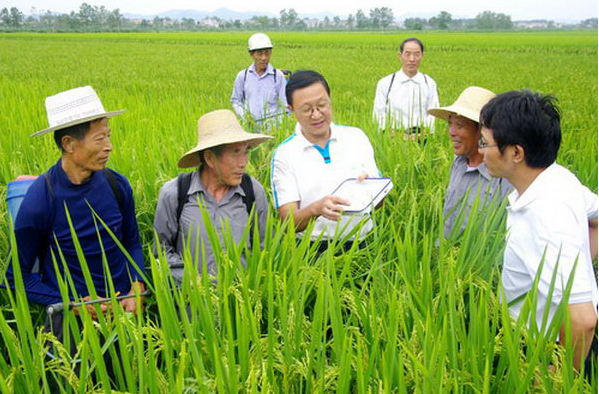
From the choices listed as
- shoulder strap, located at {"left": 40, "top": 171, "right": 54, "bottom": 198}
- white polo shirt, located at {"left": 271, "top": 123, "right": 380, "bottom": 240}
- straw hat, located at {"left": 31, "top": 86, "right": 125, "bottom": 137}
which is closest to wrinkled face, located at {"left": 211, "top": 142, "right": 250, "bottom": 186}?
white polo shirt, located at {"left": 271, "top": 123, "right": 380, "bottom": 240}

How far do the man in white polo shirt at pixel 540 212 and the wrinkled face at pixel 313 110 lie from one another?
0.83 m

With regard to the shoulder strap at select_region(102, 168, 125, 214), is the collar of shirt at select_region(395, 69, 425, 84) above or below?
above

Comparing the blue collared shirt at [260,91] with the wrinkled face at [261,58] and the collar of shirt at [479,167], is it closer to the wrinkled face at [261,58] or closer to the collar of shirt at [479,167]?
the wrinkled face at [261,58]

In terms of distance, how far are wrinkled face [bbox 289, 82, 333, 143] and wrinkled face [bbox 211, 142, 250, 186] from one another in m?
0.37

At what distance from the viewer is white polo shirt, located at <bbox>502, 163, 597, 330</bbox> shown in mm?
1484

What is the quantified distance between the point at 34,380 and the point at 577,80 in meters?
15.6

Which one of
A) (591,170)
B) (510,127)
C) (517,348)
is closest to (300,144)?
(510,127)

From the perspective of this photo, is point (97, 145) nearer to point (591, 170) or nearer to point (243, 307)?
point (243, 307)

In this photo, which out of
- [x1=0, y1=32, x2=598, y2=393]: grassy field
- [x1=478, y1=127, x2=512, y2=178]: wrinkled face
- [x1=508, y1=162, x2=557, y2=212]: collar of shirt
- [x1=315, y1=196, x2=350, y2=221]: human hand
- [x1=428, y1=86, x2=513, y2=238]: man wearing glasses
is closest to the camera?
[x1=0, y1=32, x2=598, y2=393]: grassy field

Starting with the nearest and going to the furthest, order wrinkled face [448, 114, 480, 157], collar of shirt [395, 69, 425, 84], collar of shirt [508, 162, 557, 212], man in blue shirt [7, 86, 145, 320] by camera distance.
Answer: collar of shirt [508, 162, 557, 212] → man in blue shirt [7, 86, 145, 320] → wrinkled face [448, 114, 480, 157] → collar of shirt [395, 69, 425, 84]

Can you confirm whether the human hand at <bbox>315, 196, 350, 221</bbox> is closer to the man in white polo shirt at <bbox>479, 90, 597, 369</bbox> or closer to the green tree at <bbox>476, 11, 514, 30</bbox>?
the man in white polo shirt at <bbox>479, 90, 597, 369</bbox>

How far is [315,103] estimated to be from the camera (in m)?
2.46

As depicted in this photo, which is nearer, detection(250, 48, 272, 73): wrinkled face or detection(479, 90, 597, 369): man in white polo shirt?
detection(479, 90, 597, 369): man in white polo shirt

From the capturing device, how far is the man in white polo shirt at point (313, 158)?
2.46m
